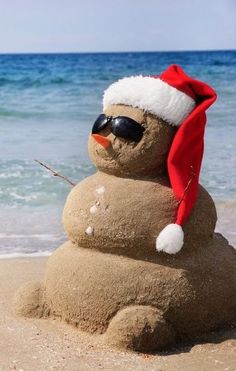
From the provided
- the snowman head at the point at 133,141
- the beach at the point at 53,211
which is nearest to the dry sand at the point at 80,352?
the beach at the point at 53,211

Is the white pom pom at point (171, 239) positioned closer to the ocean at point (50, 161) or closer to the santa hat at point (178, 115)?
the santa hat at point (178, 115)

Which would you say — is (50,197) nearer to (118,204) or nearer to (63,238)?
(63,238)

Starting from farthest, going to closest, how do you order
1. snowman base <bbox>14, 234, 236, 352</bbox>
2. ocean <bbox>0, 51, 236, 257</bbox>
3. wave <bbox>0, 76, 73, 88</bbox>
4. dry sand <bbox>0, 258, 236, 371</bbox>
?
wave <bbox>0, 76, 73, 88</bbox> < ocean <bbox>0, 51, 236, 257</bbox> < snowman base <bbox>14, 234, 236, 352</bbox> < dry sand <bbox>0, 258, 236, 371</bbox>

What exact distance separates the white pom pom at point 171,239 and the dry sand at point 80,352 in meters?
0.55

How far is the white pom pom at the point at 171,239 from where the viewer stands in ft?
12.9

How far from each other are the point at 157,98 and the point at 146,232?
711mm

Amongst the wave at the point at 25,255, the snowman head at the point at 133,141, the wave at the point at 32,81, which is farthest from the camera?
the wave at the point at 32,81

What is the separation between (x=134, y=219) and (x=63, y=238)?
302 cm

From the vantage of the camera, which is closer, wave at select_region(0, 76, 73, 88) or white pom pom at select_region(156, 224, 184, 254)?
white pom pom at select_region(156, 224, 184, 254)

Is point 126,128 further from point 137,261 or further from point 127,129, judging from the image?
point 137,261

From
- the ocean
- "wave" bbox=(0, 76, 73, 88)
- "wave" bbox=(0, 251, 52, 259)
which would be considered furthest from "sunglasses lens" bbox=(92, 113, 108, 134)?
"wave" bbox=(0, 76, 73, 88)

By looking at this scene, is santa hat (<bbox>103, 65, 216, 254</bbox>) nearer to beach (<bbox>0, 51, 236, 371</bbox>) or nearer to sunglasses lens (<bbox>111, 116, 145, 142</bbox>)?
sunglasses lens (<bbox>111, 116, 145, 142</bbox>)

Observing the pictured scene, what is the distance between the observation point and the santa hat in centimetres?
403

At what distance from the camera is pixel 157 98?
413 centimetres
